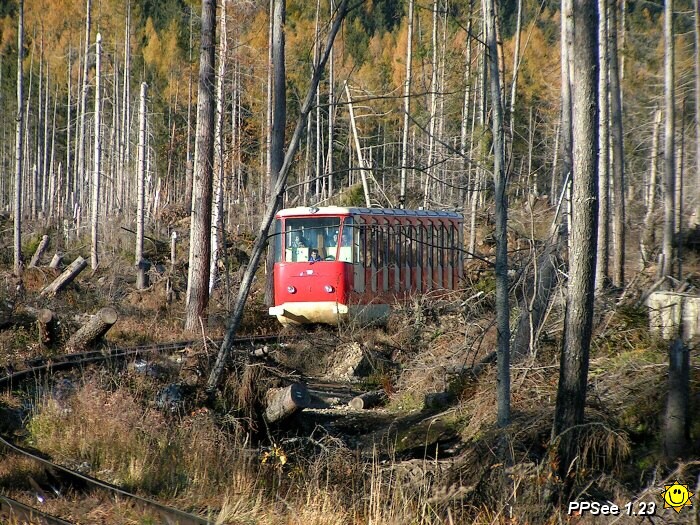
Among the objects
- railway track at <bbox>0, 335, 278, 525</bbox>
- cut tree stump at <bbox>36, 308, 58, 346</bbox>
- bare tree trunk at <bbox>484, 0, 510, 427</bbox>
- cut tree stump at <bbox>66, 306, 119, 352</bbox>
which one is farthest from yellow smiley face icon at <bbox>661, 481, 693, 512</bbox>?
cut tree stump at <bbox>36, 308, 58, 346</bbox>

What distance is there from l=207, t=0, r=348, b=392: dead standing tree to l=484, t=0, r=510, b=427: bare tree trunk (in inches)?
81.8

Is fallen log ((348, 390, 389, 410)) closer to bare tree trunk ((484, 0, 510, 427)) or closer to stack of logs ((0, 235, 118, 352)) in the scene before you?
stack of logs ((0, 235, 118, 352))

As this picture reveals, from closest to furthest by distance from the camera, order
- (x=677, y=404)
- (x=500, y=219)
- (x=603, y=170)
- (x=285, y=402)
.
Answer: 1. (x=500, y=219)
2. (x=677, y=404)
3. (x=285, y=402)
4. (x=603, y=170)

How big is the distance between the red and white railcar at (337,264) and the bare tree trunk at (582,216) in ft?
30.9

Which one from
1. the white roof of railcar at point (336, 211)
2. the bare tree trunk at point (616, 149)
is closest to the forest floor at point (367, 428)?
the white roof of railcar at point (336, 211)

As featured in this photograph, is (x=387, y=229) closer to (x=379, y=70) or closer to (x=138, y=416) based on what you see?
(x=138, y=416)

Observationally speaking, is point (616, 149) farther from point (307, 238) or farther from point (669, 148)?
point (307, 238)

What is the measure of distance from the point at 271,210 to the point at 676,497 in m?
6.11

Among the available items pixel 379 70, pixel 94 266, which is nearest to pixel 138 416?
pixel 94 266

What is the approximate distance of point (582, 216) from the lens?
7.35 metres

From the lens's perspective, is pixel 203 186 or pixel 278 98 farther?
pixel 203 186

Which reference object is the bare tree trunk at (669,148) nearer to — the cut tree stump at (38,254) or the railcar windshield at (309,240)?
the railcar windshield at (309,240)

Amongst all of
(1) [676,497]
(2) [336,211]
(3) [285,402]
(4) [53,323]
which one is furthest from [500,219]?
(4) [53,323]

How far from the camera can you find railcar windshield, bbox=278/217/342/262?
17.5 meters
